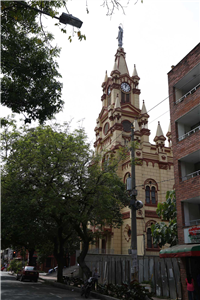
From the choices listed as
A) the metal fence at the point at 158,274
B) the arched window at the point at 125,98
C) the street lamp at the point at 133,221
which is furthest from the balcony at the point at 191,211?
the arched window at the point at 125,98

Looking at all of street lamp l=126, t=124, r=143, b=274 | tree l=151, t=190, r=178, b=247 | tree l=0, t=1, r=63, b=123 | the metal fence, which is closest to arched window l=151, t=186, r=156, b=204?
tree l=151, t=190, r=178, b=247

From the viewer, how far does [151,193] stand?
111 feet

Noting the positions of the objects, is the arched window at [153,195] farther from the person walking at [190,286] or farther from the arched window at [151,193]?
the person walking at [190,286]

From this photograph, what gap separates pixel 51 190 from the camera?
18.6m

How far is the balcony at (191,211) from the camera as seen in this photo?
54.0 feet

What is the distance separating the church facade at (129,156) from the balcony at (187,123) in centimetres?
750

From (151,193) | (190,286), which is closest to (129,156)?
(151,193)

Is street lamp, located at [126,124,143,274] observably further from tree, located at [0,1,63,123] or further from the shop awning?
tree, located at [0,1,63,123]

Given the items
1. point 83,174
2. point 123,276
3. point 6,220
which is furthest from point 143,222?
point 6,220

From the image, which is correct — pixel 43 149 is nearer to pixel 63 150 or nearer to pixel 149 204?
pixel 63 150

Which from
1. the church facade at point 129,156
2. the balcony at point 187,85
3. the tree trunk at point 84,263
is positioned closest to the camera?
the balcony at point 187,85

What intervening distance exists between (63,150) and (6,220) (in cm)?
616

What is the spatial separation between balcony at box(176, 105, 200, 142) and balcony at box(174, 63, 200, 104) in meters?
1.42

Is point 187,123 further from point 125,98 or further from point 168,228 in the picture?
point 125,98
